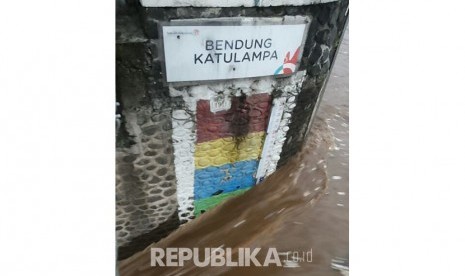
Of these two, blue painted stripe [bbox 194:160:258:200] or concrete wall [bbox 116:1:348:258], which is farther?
blue painted stripe [bbox 194:160:258:200]

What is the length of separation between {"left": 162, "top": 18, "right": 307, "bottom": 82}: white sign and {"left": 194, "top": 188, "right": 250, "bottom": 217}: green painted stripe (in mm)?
558

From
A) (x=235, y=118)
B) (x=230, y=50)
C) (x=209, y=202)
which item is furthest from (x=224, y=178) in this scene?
(x=230, y=50)

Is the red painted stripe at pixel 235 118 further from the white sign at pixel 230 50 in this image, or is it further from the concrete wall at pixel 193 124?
the white sign at pixel 230 50

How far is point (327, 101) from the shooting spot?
2.05 meters

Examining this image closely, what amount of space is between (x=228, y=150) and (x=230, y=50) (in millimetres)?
445

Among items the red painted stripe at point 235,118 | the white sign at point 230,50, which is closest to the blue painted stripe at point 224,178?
the red painted stripe at point 235,118

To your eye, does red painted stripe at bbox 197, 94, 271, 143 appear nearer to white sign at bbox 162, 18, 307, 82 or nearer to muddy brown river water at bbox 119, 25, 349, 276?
white sign at bbox 162, 18, 307, 82

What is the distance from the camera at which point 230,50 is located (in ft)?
5.77

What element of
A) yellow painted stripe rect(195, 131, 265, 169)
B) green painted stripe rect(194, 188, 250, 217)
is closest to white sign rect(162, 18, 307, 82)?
yellow painted stripe rect(195, 131, 265, 169)

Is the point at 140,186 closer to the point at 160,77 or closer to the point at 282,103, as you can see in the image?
the point at 160,77

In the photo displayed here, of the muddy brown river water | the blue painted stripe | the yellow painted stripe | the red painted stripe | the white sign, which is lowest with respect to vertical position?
the muddy brown river water

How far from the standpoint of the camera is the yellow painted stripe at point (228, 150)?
77.5 inches

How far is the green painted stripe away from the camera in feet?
6.88

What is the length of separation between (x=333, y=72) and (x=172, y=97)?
2.21 feet
